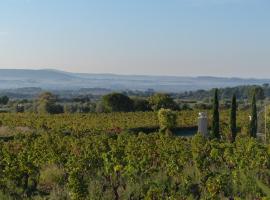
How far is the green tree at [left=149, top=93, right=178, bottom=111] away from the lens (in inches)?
2176

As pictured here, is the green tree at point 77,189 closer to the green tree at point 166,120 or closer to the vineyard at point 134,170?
the vineyard at point 134,170

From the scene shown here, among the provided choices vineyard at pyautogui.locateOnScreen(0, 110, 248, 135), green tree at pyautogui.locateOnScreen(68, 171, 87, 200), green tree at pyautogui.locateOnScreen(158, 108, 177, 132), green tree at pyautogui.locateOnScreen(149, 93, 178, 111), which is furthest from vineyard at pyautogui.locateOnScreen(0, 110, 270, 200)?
green tree at pyautogui.locateOnScreen(149, 93, 178, 111)

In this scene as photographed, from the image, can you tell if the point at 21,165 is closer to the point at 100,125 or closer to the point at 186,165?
the point at 186,165

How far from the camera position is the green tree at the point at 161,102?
55.3 metres

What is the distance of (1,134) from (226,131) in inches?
550

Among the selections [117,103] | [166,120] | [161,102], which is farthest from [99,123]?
[117,103]

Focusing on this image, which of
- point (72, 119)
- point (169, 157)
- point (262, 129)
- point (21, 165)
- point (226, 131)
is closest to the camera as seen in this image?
point (21, 165)

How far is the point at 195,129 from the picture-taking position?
40.0 metres

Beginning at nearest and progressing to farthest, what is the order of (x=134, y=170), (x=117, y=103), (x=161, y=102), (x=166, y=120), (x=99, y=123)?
(x=134, y=170) → (x=166, y=120) → (x=99, y=123) → (x=161, y=102) → (x=117, y=103)

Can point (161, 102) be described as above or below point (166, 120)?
below

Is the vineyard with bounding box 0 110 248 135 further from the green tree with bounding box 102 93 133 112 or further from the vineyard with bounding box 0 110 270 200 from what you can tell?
the green tree with bounding box 102 93 133 112

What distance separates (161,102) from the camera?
55.4 metres

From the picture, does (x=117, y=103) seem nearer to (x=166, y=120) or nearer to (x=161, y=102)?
(x=161, y=102)

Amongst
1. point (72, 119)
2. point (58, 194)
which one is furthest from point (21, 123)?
point (58, 194)
